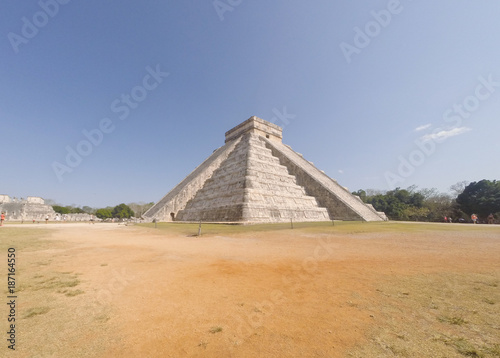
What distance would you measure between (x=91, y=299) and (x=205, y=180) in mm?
22192

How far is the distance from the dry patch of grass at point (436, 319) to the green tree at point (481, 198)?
36.9 m

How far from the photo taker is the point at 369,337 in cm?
193

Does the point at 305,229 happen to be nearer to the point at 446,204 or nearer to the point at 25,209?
the point at 446,204

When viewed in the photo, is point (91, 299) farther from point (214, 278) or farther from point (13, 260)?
point (13, 260)

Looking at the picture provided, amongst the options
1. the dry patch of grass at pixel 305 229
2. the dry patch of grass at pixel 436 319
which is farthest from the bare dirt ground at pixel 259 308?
the dry patch of grass at pixel 305 229

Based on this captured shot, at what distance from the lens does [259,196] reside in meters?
15.9

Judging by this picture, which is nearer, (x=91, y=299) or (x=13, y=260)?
(x=91, y=299)

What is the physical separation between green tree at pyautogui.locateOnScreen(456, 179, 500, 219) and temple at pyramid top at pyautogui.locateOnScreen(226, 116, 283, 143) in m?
28.4

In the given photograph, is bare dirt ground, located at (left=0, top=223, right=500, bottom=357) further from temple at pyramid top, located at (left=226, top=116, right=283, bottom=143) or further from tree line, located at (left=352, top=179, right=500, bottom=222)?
tree line, located at (left=352, top=179, right=500, bottom=222)

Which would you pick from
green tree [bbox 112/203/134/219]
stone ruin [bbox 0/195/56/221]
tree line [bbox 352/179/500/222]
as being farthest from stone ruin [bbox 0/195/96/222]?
tree line [bbox 352/179/500/222]

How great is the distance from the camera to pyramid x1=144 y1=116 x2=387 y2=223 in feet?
50.7

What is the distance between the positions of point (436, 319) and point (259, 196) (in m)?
13.8

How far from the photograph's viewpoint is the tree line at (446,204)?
91.4 ft

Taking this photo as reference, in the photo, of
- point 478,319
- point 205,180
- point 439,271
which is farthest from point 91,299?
point 205,180
